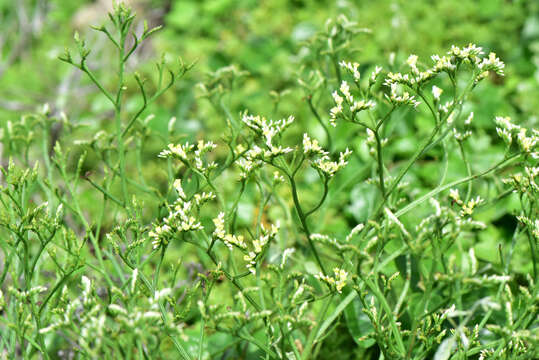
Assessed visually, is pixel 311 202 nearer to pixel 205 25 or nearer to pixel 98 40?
pixel 205 25

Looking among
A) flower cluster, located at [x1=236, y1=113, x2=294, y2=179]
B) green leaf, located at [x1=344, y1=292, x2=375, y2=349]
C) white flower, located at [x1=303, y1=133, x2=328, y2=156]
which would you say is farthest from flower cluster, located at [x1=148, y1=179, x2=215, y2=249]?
green leaf, located at [x1=344, y1=292, x2=375, y2=349]

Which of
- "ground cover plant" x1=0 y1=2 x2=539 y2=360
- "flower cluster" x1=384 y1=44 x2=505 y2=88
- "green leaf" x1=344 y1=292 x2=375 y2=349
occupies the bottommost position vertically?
"green leaf" x1=344 y1=292 x2=375 y2=349

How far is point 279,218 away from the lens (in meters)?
1.88

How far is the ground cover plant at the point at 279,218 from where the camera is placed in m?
0.97

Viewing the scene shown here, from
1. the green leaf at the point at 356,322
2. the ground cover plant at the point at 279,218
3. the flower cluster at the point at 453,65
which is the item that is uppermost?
the flower cluster at the point at 453,65

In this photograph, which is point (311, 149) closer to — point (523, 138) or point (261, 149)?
point (261, 149)

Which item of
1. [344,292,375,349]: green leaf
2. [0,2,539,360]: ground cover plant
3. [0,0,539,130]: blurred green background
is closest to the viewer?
[0,2,539,360]: ground cover plant

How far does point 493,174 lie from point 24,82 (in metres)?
2.59

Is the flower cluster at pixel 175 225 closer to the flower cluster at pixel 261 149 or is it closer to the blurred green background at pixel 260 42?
the flower cluster at pixel 261 149

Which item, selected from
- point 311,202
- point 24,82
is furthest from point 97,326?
point 24,82

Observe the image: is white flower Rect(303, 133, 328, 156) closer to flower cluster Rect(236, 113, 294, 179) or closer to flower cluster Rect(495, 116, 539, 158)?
flower cluster Rect(236, 113, 294, 179)

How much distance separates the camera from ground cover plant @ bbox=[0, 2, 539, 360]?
0.97m

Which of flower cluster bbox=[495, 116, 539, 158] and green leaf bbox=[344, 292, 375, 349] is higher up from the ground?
flower cluster bbox=[495, 116, 539, 158]

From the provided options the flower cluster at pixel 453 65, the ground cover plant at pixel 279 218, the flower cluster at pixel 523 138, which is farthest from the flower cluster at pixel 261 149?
the flower cluster at pixel 523 138
